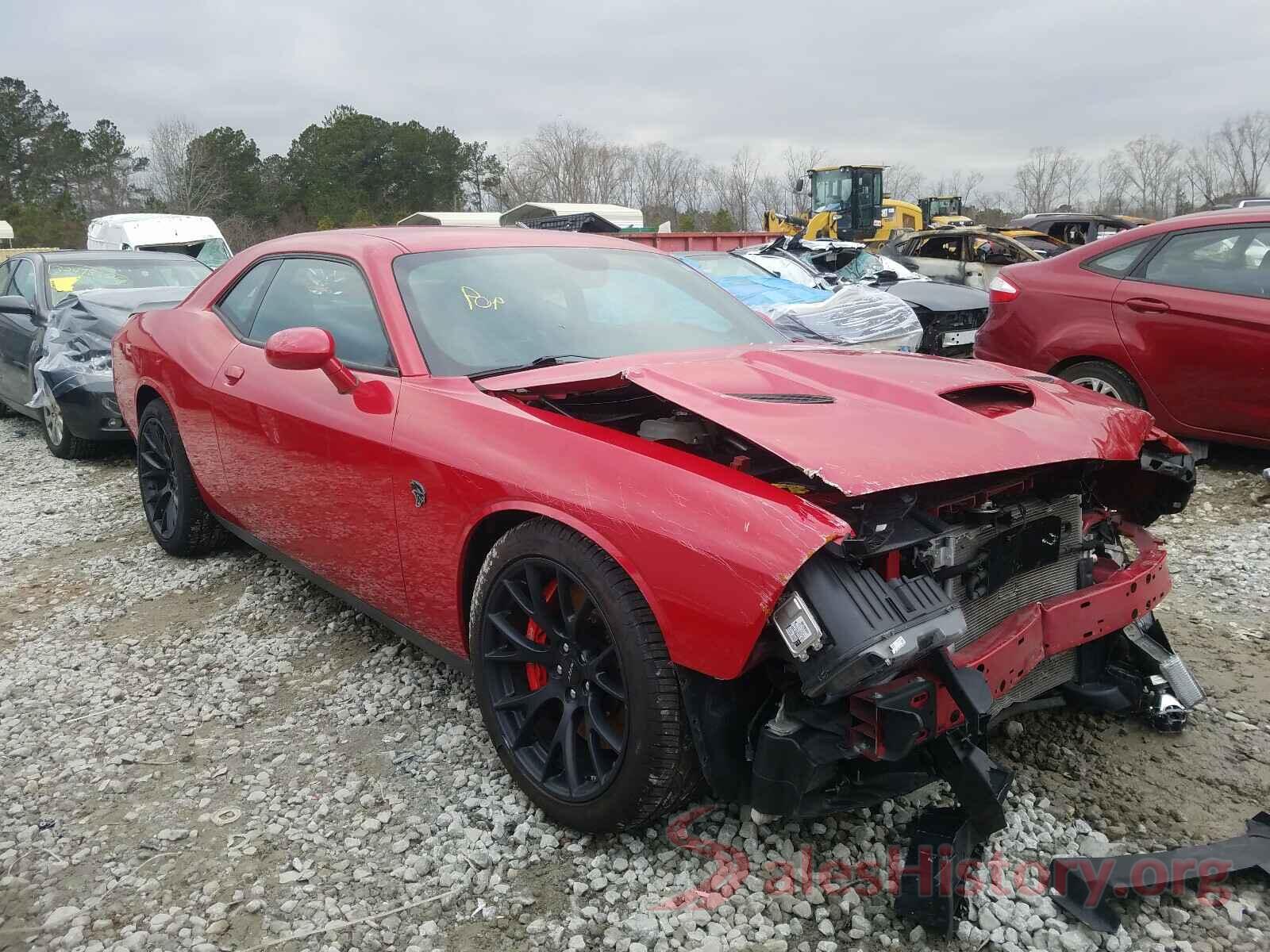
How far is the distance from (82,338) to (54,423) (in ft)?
2.39

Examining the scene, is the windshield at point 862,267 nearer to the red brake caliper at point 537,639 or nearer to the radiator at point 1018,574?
Answer: the radiator at point 1018,574

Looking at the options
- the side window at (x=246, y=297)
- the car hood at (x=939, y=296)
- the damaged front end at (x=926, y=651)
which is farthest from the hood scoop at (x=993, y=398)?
the car hood at (x=939, y=296)

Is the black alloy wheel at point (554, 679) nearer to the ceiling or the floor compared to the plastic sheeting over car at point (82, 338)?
nearer to the floor

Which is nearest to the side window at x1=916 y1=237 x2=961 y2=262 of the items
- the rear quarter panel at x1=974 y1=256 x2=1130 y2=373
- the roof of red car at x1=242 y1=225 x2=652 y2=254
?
the rear quarter panel at x1=974 y1=256 x2=1130 y2=373

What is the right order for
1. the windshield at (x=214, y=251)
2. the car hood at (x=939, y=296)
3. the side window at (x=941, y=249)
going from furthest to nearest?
the windshield at (x=214, y=251) < the side window at (x=941, y=249) < the car hood at (x=939, y=296)

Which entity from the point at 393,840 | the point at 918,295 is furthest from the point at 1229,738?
the point at 918,295

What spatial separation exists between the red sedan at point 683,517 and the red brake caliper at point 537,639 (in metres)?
0.02

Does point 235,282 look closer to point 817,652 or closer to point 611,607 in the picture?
point 611,607

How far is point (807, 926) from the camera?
197 cm

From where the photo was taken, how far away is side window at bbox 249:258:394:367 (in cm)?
291

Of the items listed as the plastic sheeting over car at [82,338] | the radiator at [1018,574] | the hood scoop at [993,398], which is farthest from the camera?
the plastic sheeting over car at [82,338]

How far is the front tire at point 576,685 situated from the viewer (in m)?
1.99

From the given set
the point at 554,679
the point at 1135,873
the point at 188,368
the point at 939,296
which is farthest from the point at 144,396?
the point at 939,296

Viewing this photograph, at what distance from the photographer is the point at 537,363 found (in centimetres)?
272
